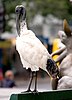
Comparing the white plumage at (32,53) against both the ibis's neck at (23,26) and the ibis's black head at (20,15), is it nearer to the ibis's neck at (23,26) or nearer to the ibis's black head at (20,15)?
the ibis's neck at (23,26)

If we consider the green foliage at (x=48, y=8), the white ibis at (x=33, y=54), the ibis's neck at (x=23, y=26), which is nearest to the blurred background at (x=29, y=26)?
the green foliage at (x=48, y=8)

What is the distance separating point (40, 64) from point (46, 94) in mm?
723

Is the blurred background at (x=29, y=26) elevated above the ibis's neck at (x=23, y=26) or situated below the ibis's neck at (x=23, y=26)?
below

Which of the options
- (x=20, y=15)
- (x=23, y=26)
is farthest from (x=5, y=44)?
(x=23, y=26)

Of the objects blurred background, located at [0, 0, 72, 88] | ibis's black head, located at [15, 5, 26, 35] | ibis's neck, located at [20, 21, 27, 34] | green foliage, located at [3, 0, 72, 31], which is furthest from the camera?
green foliage, located at [3, 0, 72, 31]

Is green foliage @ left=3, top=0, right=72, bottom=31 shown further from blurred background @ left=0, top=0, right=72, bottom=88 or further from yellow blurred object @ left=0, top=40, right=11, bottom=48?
yellow blurred object @ left=0, top=40, right=11, bottom=48

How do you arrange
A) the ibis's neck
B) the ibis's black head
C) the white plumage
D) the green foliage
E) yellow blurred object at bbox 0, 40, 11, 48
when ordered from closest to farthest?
the white plumage, the ibis's neck, the ibis's black head, the green foliage, yellow blurred object at bbox 0, 40, 11, 48

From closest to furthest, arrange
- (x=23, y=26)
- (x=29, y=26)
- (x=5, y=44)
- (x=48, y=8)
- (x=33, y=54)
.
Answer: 1. (x=33, y=54)
2. (x=23, y=26)
3. (x=29, y=26)
4. (x=48, y=8)
5. (x=5, y=44)

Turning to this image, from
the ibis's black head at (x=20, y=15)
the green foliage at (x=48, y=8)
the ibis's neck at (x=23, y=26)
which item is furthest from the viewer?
the green foliage at (x=48, y=8)

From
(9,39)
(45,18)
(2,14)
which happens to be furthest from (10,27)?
(2,14)

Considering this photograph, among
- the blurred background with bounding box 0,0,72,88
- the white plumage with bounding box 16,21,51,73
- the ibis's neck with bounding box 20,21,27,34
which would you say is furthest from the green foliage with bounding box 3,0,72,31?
the white plumage with bounding box 16,21,51,73

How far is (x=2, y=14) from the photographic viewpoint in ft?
84.2

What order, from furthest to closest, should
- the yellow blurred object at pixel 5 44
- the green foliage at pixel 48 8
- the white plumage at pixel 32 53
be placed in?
the yellow blurred object at pixel 5 44, the green foliage at pixel 48 8, the white plumage at pixel 32 53

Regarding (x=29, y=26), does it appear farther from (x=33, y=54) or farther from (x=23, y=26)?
(x=33, y=54)
